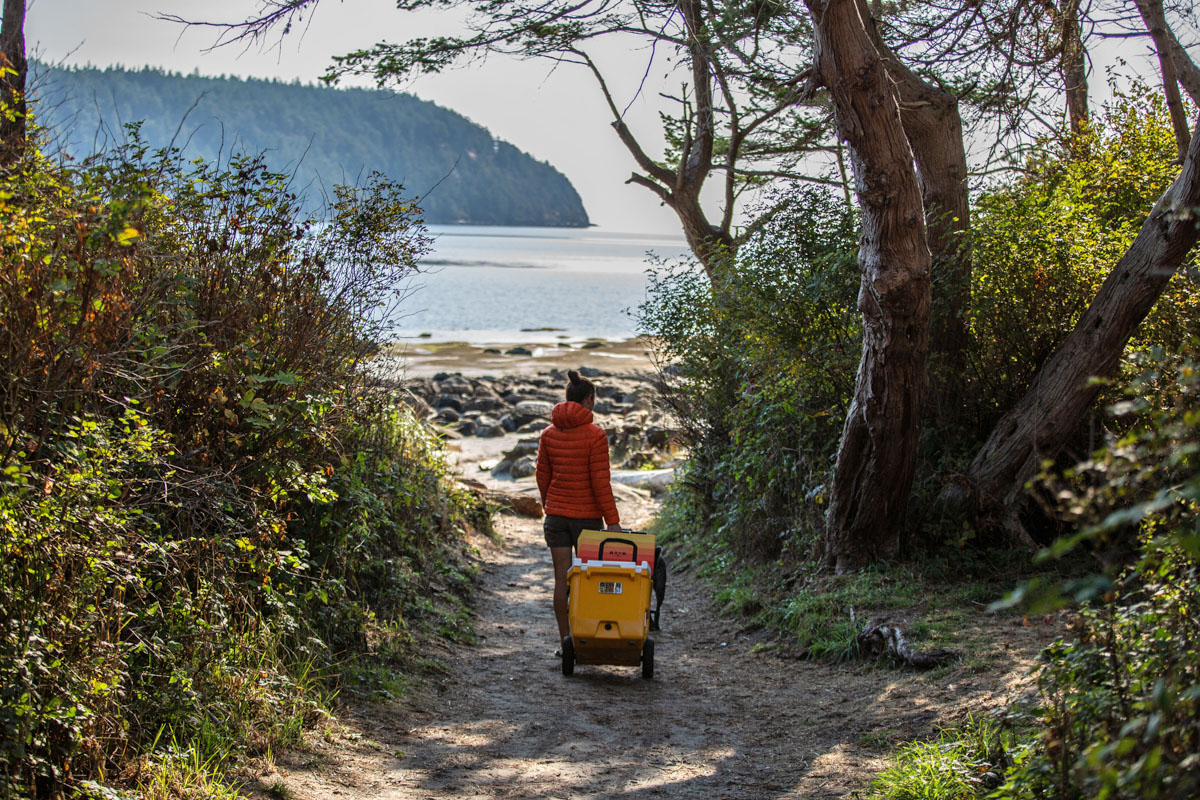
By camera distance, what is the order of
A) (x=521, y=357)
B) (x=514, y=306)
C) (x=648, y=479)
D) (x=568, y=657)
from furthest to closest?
(x=514, y=306) → (x=521, y=357) → (x=648, y=479) → (x=568, y=657)

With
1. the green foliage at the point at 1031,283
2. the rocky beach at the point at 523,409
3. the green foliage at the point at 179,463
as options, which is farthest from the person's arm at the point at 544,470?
the green foliage at the point at 1031,283

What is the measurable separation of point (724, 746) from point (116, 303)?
3810 millimetres

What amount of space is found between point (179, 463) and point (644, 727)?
2.97 meters

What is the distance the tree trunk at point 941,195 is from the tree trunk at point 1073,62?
1.85m

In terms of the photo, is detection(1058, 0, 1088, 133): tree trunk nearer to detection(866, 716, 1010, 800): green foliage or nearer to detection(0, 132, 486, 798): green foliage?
detection(0, 132, 486, 798): green foliage

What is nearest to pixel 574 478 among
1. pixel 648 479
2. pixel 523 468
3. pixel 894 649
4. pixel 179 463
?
pixel 894 649

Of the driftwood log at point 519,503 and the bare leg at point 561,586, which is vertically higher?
the bare leg at point 561,586

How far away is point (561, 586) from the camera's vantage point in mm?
7188

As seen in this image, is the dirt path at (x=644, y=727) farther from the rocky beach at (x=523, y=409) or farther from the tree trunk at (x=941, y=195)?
the rocky beach at (x=523, y=409)

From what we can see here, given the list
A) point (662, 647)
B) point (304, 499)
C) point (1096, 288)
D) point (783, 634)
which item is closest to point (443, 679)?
point (304, 499)

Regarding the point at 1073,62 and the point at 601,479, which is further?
the point at 1073,62

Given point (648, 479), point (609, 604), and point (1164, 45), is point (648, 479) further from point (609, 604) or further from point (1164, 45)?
point (609, 604)

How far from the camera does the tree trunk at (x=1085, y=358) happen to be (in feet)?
22.2

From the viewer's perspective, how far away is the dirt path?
15.6ft
